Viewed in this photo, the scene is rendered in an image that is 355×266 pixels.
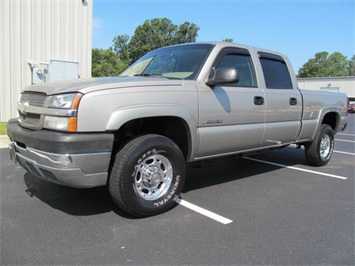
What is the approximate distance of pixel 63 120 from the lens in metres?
3.42

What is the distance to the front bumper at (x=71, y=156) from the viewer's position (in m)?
3.37

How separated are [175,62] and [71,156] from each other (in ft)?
6.92

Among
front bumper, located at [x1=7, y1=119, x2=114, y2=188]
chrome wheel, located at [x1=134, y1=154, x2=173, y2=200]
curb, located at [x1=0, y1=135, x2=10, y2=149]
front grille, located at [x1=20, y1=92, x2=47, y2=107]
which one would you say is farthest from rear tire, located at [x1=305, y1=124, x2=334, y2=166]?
curb, located at [x1=0, y1=135, x2=10, y2=149]

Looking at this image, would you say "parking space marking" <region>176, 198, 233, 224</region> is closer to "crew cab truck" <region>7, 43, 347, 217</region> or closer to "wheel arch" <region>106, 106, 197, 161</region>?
"crew cab truck" <region>7, 43, 347, 217</region>

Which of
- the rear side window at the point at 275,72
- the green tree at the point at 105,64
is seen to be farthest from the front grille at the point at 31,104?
the green tree at the point at 105,64

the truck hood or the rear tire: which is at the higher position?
the truck hood

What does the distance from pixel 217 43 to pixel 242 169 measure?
2.58 metres

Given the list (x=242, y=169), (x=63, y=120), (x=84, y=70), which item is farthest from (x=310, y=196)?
(x=84, y=70)

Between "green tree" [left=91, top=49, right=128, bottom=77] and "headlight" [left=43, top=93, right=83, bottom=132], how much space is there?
45204 mm

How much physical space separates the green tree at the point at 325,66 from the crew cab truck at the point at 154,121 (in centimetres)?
10137

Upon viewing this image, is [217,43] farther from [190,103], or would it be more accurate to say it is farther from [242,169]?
[242,169]

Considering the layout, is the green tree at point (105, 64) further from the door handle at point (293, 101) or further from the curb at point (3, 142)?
the door handle at point (293, 101)

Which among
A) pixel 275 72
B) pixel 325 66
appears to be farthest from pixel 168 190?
pixel 325 66

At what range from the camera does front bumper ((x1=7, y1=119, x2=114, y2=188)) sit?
337 centimetres
